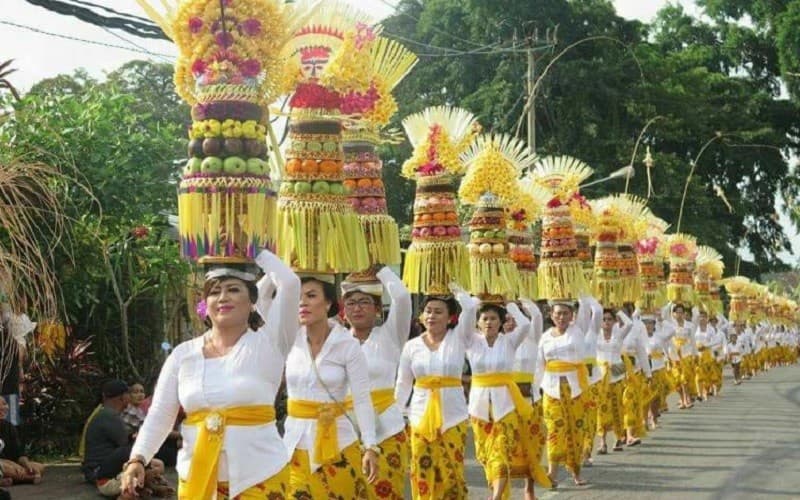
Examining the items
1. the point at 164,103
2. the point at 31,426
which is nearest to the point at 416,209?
the point at 31,426

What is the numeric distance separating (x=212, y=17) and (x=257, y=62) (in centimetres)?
30

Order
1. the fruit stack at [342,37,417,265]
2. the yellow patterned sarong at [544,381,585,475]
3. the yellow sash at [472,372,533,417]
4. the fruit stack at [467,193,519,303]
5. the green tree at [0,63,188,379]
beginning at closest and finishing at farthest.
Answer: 1. the fruit stack at [342,37,417,265]
2. the yellow sash at [472,372,533,417]
3. the fruit stack at [467,193,519,303]
4. the yellow patterned sarong at [544,381,585,475]
5. the green tree at [0,63,188,379]

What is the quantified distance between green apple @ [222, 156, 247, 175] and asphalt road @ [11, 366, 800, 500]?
6099 millimetres

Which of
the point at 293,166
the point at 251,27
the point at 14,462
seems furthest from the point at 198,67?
the point at 14,462

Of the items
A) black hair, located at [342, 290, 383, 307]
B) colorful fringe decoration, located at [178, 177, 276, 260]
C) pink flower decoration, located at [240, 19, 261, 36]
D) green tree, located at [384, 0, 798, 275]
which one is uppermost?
green tree, located at [384, 0, 798, 275]

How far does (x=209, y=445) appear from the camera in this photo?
5.59m

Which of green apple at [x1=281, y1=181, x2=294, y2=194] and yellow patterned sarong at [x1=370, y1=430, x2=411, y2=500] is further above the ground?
green apple at [x1=281, y1=181, x2=294, y2=194]

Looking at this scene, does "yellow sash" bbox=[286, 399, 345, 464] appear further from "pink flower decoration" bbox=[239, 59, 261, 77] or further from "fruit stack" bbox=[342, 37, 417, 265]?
"pink flower decoration" bbox=[239, 59, 261, 77]

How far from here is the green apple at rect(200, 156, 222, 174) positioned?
597 cm

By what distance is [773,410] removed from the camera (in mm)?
22562

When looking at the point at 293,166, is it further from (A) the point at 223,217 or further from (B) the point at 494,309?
(B) the point at 494,309

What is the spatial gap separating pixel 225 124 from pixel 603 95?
28518 mm

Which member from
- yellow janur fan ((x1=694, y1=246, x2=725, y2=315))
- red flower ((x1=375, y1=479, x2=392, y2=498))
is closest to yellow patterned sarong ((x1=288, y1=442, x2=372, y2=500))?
red flower ((x1=375, y1=479, x2=392, y2=498))

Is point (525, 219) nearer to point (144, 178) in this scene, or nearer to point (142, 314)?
point (144, 178)
